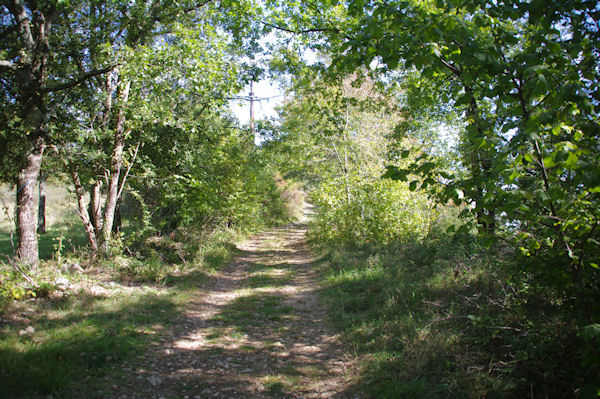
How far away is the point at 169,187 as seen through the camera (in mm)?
Result: 10758

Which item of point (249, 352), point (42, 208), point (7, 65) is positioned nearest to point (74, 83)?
point (7, 65)

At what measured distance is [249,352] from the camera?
5.19 meters

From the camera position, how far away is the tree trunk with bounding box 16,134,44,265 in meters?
6.95

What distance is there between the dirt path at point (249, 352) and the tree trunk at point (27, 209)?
3.47 metres

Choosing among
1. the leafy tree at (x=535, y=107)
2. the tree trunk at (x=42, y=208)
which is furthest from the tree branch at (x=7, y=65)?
the tree trunk at (x=42, y=208)

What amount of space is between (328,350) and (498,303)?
2.52m

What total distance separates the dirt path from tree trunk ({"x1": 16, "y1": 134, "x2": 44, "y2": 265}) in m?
3.47

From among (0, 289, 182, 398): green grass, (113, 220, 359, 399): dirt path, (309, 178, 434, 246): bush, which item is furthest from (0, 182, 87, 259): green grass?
(309, 178, 434, 246): bush

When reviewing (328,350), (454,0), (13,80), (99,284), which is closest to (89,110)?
(13,80)

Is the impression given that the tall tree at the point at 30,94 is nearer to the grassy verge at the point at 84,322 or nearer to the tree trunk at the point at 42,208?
the grassy verge at the point at 84,322

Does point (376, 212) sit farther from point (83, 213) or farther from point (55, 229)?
point (55, 229)

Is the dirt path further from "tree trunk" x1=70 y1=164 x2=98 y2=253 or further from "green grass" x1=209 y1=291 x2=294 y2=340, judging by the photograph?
"tree trunk" x1=70 y1=164 x2=98 y2=253

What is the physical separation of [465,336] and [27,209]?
8.30 m

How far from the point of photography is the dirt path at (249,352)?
13.5 feet
